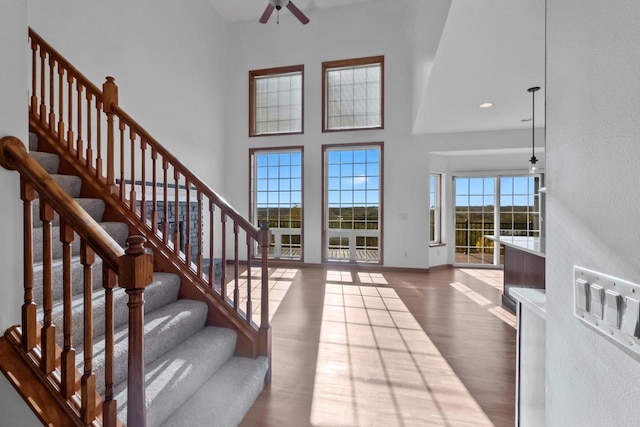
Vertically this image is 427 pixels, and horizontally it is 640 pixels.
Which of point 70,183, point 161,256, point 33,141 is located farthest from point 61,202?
point 33,141

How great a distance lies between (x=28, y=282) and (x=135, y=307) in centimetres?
64

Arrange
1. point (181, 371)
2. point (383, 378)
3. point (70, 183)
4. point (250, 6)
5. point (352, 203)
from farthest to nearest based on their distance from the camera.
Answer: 1. point (352, 203)
2. point (250, 6)
3. point (70, 183)
4. point (383, 378)
5. point (181, 371)

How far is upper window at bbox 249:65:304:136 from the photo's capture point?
6.61m

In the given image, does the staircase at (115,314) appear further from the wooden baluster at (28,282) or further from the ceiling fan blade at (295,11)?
the ceiling fan blade at (295,11)

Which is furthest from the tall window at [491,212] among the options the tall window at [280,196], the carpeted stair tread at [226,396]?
the carpeted stair tread at [226,396]

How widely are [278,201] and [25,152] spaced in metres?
5.43

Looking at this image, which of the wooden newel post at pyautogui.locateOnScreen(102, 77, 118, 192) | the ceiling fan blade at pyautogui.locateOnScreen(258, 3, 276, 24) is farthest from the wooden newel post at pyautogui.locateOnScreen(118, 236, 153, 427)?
the ceiling fan blade at pyautogui.locateOnScreen(258, 3, 276, 24)

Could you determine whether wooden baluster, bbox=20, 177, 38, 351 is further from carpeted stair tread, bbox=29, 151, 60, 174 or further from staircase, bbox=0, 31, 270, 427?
carpeted stair tread, bbox=29, 151, 60, 174

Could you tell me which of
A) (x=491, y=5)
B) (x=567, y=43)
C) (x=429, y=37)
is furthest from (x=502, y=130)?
(x=567, y=43)

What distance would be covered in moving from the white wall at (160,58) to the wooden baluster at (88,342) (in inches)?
142

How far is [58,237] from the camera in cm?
204

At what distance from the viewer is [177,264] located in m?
2.36

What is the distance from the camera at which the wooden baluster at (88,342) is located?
119 cm

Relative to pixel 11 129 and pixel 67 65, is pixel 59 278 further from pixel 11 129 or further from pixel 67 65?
pixel 67 65
